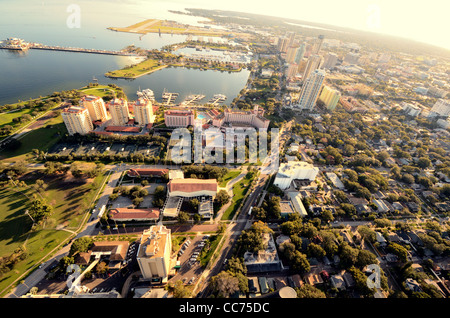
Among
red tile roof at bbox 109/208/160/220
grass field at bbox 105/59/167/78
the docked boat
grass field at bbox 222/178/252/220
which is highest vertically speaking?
grass field at bbox 105/59/167/78

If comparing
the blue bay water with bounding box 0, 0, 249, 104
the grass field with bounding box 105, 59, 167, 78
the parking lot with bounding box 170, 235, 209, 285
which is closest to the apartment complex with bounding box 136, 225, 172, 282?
the parking lot with bounding box 170, 235, 209, 285

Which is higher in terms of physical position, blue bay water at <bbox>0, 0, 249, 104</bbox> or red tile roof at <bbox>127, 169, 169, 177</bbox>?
blue bay water at <bbox>0, 0, 249, 104</bbox>

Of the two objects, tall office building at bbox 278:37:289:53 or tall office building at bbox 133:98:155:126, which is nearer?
tall office building at bbox 133:98:155:126

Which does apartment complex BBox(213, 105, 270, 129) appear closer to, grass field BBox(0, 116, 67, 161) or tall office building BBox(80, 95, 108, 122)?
tall office building BBox(80, 95, 108, 122)

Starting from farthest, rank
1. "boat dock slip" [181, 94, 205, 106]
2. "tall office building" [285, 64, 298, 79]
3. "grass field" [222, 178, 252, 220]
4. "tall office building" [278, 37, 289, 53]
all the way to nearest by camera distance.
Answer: "tall office building" [278, 37, 289, 53] < "tall office building" [285, 64, 298, 79] < "boat dock slip" [181, 94, 205, 106] < "grass field" [222, 178, 252, 220]

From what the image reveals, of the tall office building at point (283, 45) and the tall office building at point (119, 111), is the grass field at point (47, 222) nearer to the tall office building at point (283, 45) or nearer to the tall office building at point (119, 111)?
the tall office building at point (119, 111)

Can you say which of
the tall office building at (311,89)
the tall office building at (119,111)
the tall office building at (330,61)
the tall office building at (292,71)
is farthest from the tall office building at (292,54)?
the tall office building at (119,111)

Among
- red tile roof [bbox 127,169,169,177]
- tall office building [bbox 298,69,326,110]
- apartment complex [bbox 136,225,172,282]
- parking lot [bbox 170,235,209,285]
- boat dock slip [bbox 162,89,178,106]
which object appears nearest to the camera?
apartment complex [bbox 136,225,172,282]
